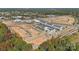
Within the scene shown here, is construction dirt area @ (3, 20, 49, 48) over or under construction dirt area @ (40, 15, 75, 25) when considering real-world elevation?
under

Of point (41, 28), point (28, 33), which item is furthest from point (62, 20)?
point (28, 33)

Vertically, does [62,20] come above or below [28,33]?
above

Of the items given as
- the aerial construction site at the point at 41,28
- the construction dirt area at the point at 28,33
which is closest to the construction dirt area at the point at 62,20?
the aerial construction site at the point at 41,28

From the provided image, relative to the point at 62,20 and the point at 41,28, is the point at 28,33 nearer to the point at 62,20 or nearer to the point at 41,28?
the point at 41,28

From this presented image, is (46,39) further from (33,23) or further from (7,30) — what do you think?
(7,30)

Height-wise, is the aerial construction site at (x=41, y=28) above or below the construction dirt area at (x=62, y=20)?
below

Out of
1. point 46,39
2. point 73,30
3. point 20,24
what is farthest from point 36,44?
point 73,30

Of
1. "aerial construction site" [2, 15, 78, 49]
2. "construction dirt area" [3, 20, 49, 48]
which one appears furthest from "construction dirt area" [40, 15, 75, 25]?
"construction dirt area" [3, 20, 49, 48]

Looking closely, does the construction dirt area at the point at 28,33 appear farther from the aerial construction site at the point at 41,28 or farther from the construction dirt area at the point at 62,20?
the construction dirt area at the point at 62,20

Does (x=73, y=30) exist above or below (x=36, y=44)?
above

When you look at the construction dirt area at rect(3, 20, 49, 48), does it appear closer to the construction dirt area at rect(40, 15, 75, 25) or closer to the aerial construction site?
the aerial construction site
